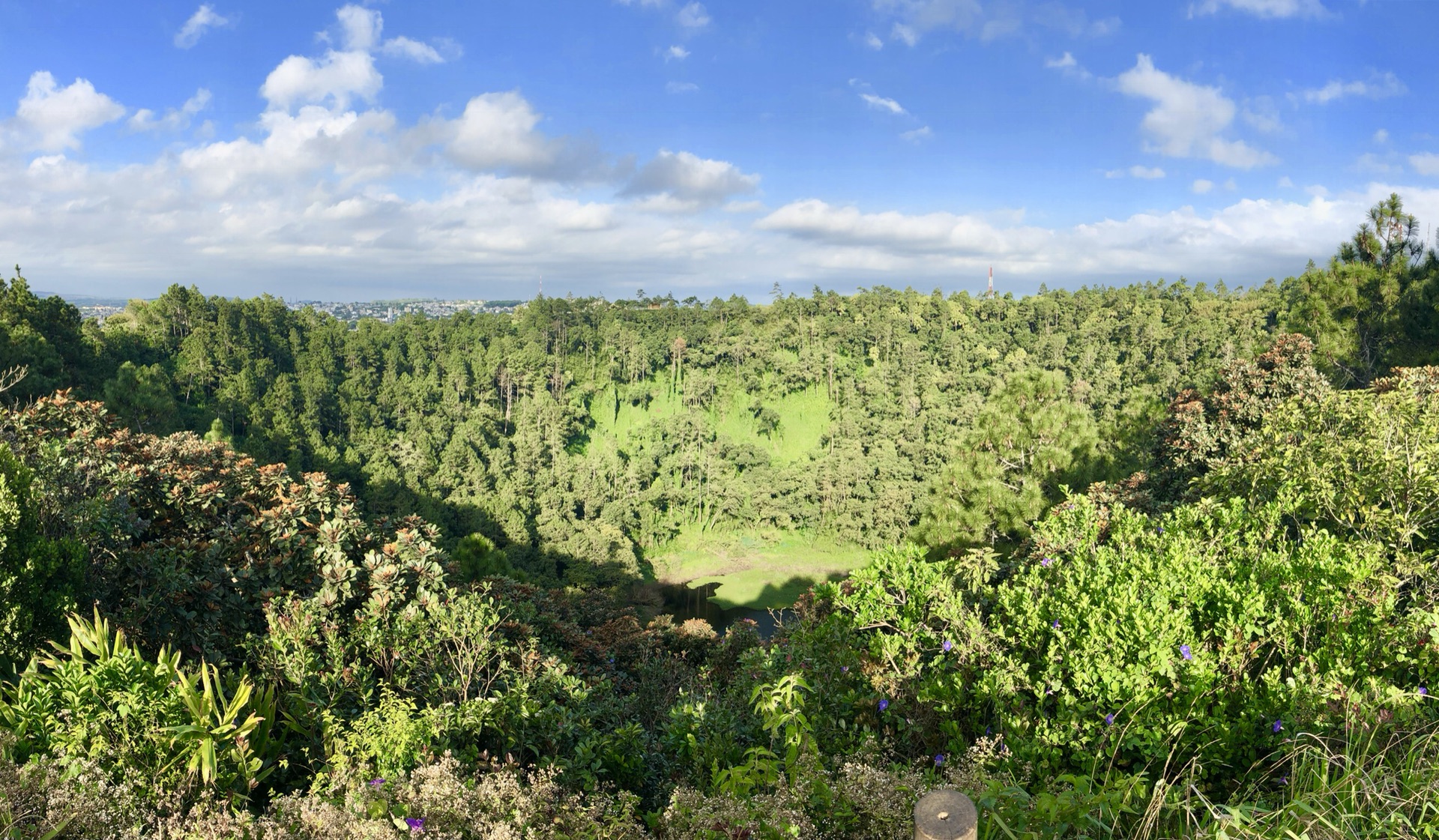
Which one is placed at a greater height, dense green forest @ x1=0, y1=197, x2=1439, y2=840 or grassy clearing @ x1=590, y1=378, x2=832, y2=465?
dense green forest @ x1=0, y1=197, x2=1439, y2=840

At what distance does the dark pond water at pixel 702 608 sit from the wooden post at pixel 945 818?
26731 mm

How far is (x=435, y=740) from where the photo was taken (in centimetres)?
444

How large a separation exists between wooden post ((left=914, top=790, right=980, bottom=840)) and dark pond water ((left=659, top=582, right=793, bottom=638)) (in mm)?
26731

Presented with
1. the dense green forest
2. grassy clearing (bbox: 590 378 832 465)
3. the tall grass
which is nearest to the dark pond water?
grassy clearing (bbox: 590 378 832 465)

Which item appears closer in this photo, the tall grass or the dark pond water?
the tall grass

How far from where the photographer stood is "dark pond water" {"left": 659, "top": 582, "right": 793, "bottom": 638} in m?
29.2

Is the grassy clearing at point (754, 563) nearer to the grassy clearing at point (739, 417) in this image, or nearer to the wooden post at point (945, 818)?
the grassy clearing at point (739, 417)

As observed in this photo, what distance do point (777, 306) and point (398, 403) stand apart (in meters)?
28.5

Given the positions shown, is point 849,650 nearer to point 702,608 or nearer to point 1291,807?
point 1291,807

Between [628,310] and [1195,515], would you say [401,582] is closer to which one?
[1195,515]

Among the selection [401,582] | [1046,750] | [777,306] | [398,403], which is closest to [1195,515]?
[1046,750]

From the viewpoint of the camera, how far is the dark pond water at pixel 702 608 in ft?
96.0

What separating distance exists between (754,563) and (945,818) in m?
34.1

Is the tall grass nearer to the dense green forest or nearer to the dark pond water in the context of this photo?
the dense green forest
